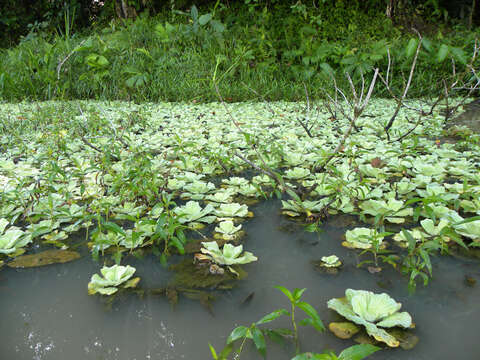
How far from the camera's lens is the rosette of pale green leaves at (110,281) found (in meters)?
0.88

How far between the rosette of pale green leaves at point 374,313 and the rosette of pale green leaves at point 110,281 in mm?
547

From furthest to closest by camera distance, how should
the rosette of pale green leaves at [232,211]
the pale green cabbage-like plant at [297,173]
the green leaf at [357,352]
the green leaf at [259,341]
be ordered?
the pale green cabbage-like plant at [297,173], the rosette of pale green leaves at [232,211], the green leaf at [259,341], the green leaf at [357,352]

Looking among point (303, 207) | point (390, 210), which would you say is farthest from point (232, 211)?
point (390, 210)

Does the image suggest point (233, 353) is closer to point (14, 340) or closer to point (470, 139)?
point (14, 340)

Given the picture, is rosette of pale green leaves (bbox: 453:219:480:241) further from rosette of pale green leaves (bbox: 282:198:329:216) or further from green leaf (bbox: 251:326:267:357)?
A: green leaf (bbox: 251:326:267:357)

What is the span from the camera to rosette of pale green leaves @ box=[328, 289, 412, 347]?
70 centimetres

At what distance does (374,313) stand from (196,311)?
0.43 metres

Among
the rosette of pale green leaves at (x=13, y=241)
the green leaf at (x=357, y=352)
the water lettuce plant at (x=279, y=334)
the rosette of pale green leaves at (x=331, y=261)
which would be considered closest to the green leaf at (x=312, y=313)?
the water lettuce plant at (x=279, y=334)

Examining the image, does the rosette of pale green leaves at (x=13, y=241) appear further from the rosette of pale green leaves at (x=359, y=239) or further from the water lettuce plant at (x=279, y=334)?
the rosette of pale green leaves at (x=359, y=239)

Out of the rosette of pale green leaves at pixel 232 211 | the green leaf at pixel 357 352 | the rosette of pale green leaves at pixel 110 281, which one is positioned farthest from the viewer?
the rosette of pale green leaves at pixel 232 211

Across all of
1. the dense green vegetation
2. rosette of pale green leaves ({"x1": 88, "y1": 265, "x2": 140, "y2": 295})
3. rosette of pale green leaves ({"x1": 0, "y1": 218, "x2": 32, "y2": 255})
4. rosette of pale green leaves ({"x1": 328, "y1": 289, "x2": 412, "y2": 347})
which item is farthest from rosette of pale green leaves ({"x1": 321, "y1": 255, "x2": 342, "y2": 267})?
the dense green vegetation

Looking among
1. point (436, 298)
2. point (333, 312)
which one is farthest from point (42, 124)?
point (436, 298)

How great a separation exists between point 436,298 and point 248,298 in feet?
1.62

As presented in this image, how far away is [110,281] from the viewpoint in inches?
34.7
